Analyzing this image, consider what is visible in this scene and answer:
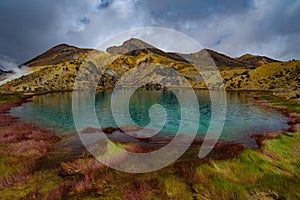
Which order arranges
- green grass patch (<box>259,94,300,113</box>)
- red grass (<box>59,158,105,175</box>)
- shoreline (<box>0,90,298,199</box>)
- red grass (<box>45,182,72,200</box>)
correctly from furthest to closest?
1. green grass patch (<box>259,94,300,113</box>)
2. red grass (<box>59,158,105,175</box>)
3. shoreline (<box>0,90,298,199</box>)
4. red grass (<box>45,182,72,200</box>)

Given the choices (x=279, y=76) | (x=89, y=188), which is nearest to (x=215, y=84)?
(x=279, y=76)

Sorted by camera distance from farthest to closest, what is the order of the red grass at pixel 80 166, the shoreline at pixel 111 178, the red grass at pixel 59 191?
the red grass at pixel 80 166 < the shoreline at pixel 111 178 < the red grass at pixel 59 191

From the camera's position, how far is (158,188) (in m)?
12.6

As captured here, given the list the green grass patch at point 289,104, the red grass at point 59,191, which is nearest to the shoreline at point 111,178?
the red grass at point 59,191

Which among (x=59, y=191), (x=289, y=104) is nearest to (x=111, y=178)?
(x=59, y=191)

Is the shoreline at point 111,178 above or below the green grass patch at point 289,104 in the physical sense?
below

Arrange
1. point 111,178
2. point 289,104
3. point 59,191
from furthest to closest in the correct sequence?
1. point 289,104
2. point 111,178
3. point 59,191

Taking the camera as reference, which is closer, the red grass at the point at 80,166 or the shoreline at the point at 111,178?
the shoreline at the point at 111,178

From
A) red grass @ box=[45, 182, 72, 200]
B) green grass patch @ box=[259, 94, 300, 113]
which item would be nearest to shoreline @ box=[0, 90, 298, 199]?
red grass @ box=[45, 182, 72, 200]

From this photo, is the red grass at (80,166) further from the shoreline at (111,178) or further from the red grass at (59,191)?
the red grass at (59,191)

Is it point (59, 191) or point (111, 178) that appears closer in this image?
point (59, 191)

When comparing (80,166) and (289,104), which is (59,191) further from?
(289,104)

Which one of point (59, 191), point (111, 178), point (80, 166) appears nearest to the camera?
point (59, 191)

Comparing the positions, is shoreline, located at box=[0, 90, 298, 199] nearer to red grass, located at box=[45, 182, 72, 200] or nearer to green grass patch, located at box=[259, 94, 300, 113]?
red grass, located at box=[45, 182, 72, 200]
